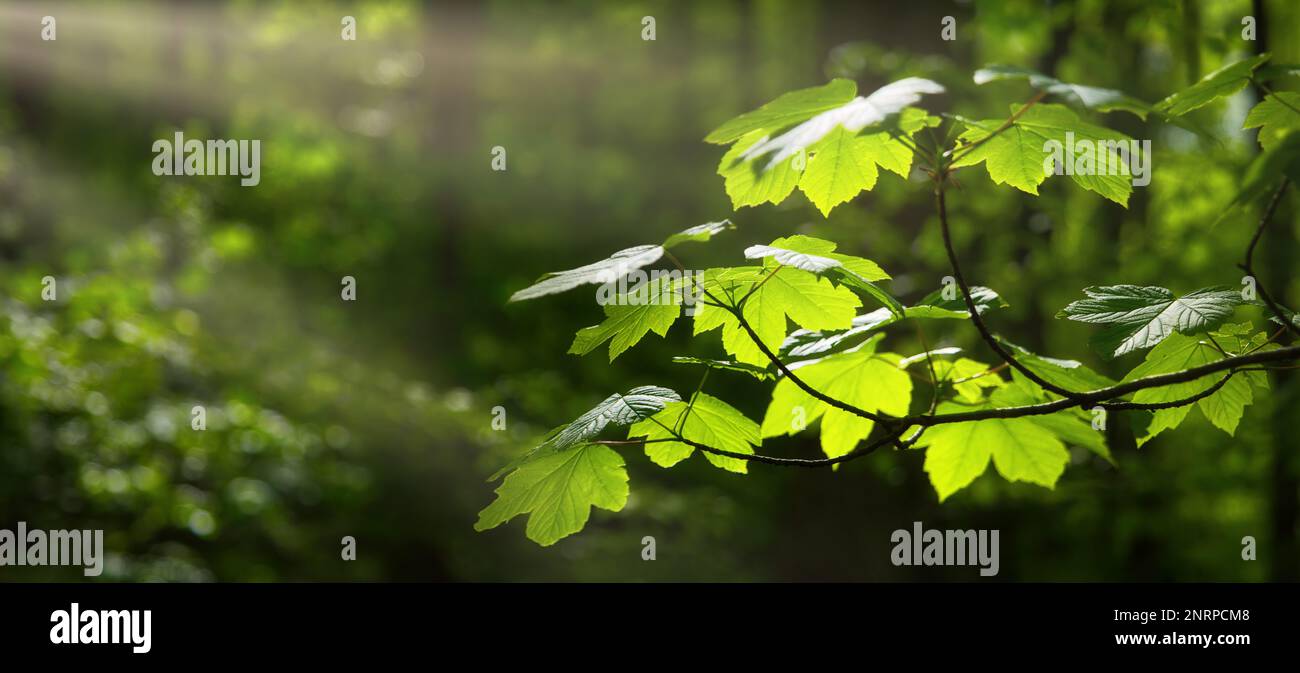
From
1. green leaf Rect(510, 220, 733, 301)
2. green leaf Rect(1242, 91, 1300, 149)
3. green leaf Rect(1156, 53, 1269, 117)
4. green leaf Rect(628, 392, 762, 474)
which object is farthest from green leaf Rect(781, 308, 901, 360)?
green leaf Rect(1242, 91, 1300, 149)

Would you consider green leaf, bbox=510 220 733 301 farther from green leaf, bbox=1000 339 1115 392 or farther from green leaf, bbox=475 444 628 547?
green leaf, bbox=1000 339 1115 392

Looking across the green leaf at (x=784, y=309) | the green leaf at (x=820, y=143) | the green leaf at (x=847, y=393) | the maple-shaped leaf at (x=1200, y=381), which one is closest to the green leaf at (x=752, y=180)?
the green leaf at (x=820, y=143)

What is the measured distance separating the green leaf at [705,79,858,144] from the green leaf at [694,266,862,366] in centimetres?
30

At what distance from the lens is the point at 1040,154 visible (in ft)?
4.42

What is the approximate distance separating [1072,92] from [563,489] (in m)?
0.90

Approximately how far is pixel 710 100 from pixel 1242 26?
11744 millimetres

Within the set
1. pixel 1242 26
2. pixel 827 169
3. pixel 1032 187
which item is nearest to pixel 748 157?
pixel 827 169

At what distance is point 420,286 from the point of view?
1143cm

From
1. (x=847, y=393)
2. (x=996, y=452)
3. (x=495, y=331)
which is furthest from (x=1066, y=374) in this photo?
(x=495, y=331)

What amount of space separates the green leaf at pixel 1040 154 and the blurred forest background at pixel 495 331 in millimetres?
670

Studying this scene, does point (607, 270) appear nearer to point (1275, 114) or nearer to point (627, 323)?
point (627, 323)

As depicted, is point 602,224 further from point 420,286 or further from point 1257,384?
point 1257,384

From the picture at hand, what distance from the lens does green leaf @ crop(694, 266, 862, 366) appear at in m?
1.46

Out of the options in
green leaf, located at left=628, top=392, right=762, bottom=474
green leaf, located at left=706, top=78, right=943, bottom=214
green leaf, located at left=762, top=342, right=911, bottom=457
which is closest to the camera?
green leaf, located at left=706, top=78, right=943, bottom=214
